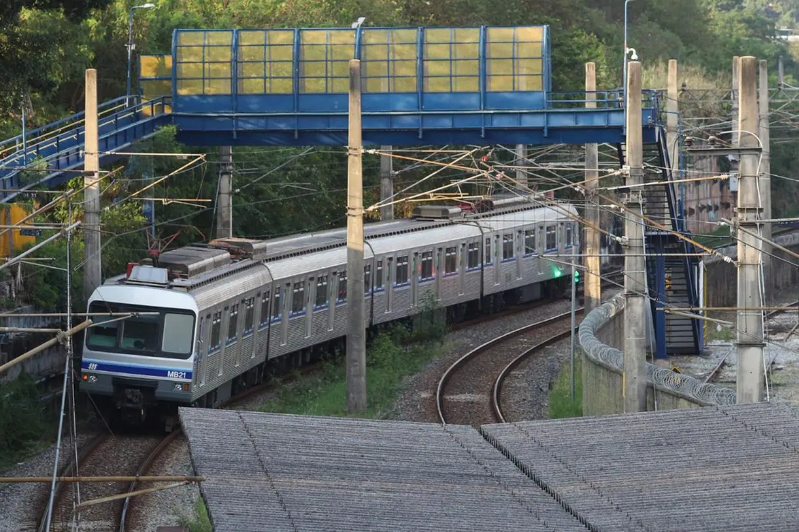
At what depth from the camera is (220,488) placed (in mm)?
10859

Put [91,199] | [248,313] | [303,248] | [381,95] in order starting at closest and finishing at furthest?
[91,199]
[248,313]
[303,248]
[381,95]

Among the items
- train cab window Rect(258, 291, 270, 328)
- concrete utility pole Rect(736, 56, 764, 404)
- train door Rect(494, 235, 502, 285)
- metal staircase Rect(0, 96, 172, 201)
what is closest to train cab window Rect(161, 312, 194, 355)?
metal staircase Rect(0, 96, 172, 201)

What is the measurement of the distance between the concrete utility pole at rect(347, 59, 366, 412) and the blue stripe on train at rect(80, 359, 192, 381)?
2.78 meters

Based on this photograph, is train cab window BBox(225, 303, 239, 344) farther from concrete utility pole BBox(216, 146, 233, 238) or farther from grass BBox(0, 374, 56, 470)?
concrete utility pole BBox(216, 146, 233, 238)

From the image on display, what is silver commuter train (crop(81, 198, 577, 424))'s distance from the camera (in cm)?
2302

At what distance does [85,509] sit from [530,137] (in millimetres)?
17279

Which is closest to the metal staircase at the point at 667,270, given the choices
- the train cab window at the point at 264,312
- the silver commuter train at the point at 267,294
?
the silver commuter train at the point at 267,294

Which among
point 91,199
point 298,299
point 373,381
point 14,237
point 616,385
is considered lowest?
point 373,381

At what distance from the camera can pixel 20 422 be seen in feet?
73.9

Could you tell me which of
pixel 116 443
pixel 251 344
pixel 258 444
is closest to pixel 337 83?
pixel 251 344

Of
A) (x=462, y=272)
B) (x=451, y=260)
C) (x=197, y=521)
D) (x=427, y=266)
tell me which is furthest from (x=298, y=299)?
(x=197, y=521)

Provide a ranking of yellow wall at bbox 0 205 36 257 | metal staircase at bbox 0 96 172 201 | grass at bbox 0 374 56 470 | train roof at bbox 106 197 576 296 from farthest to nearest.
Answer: yellow wall at bbox 0 205 36 257, metal staircase at bbox 0 96 172 201, train roof at bbox 106 197 576 296, grass at bbox 0 374 56 470

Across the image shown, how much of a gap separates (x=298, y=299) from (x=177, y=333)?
6.42 m

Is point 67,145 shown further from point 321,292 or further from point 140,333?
point 140,333
